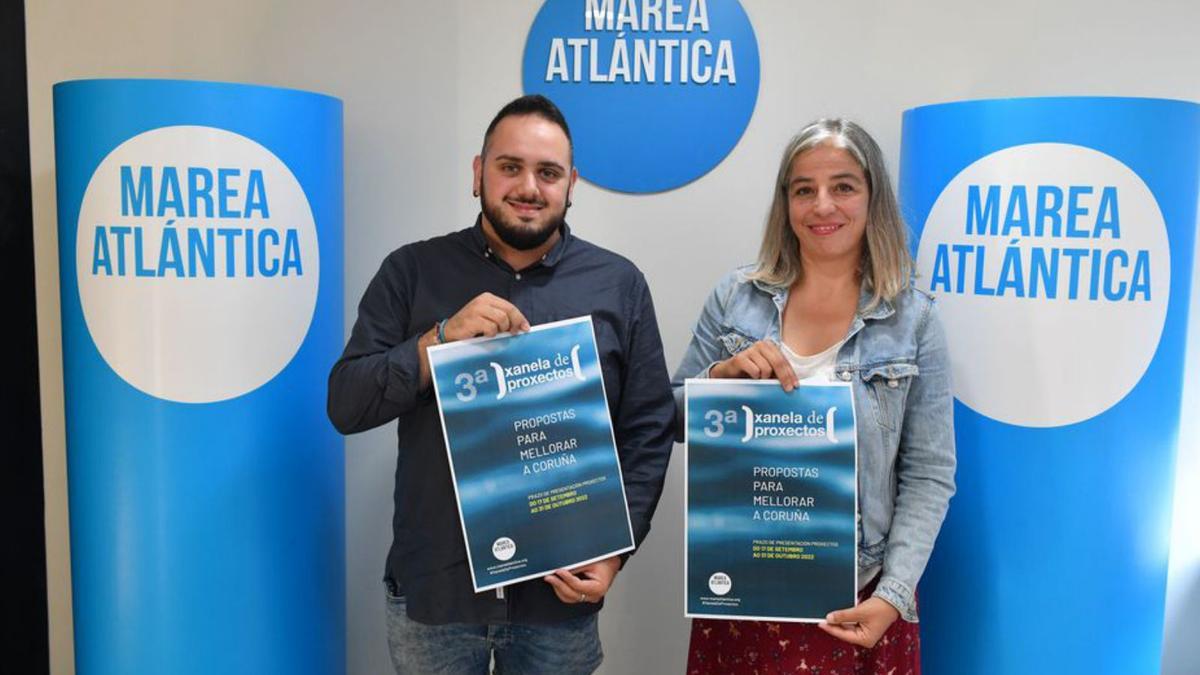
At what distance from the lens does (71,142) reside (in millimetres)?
1877

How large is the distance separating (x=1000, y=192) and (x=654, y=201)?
2.99ft

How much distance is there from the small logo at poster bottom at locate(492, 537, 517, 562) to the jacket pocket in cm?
68

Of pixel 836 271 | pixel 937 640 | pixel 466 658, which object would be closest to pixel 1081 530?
pixel 937 640

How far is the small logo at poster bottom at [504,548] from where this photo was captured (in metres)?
1.56

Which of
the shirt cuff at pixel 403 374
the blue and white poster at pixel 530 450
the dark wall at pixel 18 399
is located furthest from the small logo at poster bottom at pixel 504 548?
the dark wall at pixel 18 399

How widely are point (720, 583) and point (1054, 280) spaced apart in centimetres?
90

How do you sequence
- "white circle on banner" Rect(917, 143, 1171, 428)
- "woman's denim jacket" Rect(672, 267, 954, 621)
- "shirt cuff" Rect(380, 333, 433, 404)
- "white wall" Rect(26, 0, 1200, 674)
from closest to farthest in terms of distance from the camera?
"shirt cuff" Rect(380, 333, 433, 404) < "woman's denim jacket" Rect(672, 267, 954, 621) < "white circle on banner" Rect(917, 143, 1171, 428) < "white wall" Rect(26, 0, 1200, 674)

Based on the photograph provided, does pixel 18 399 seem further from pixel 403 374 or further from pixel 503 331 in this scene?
pixel 503 331

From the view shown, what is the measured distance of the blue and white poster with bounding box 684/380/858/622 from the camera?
5.16ft

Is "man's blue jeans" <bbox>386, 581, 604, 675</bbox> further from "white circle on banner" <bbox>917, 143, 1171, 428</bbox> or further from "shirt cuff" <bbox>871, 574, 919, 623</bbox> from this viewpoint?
"white circle on banner" <bbox>917, 143, 1171, 428</bbox>

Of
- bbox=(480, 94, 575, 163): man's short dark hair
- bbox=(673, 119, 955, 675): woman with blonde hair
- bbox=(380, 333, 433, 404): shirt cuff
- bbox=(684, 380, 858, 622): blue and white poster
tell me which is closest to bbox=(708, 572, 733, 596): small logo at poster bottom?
bbox=(684, 380, 858, 622): blue and white poster

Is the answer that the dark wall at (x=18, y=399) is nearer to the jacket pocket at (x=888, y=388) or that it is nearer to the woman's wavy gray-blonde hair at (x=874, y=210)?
the woman's wavy gray-blonde hair at (x=874, y=210)

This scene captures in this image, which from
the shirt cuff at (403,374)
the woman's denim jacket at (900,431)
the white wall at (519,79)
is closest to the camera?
the shirt cuff at (403,374)

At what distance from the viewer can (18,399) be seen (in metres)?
2.53
